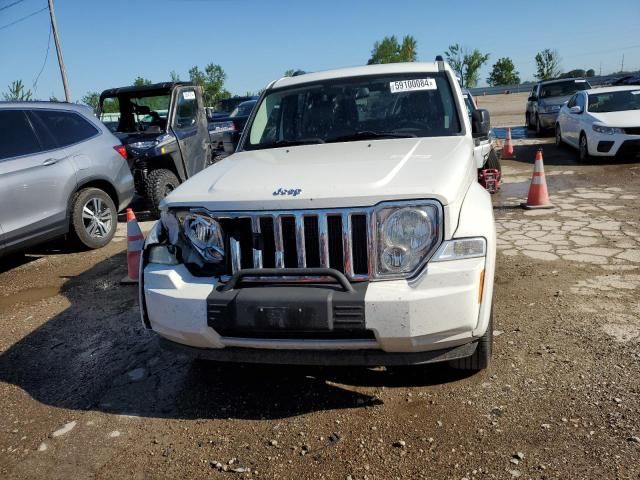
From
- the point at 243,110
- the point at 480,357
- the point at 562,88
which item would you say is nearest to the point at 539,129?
the point at 562,88

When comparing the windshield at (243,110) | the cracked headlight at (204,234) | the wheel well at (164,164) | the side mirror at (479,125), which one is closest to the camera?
the cracked headlight at (204,234)

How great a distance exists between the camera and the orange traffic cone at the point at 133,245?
501 centimetres

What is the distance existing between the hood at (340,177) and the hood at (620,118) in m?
7.75

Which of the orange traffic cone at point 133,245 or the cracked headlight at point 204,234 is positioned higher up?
the cracked headlight at point 204,234

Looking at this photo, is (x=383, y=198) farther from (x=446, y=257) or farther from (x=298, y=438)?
(x=298, y=438)

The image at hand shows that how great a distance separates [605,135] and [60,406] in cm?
1012

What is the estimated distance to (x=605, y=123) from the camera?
33.0ft

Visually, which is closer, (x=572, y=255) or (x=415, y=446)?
(x=415, y=446)

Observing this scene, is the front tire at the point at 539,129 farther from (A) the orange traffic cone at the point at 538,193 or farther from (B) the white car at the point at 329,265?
(B) the white car at the point at 329,265

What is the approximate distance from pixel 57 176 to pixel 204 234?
388 centimetres

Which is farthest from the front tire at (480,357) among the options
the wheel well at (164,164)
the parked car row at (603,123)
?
the parked car row at (603,123)

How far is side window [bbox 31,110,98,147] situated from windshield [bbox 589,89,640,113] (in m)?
9.40

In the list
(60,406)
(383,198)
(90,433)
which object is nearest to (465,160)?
(383,198)

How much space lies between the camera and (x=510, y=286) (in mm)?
4535
